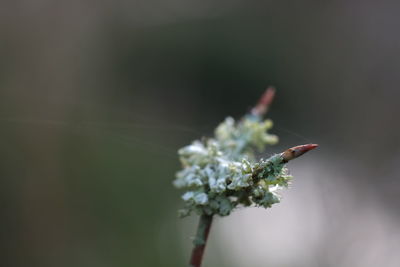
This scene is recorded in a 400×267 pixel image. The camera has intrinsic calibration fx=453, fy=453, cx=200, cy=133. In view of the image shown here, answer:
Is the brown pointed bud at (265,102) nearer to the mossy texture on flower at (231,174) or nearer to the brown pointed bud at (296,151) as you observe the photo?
the mossy texture on flower at (231,174)

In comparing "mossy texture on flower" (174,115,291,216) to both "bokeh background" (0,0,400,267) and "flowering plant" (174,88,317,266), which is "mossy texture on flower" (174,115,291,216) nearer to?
"flowering plant" (174,88,317,266)

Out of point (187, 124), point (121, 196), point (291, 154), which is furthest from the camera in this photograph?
point (187, 124)

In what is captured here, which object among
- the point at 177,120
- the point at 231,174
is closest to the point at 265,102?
the point at 231,174

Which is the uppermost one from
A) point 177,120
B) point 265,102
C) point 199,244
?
point 177,120

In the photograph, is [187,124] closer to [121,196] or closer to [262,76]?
[262,76]

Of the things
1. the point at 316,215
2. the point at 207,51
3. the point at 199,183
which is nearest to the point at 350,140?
the point at 316,215

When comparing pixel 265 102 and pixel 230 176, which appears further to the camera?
pixel 265 102

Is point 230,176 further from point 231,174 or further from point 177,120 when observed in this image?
point 177,120
